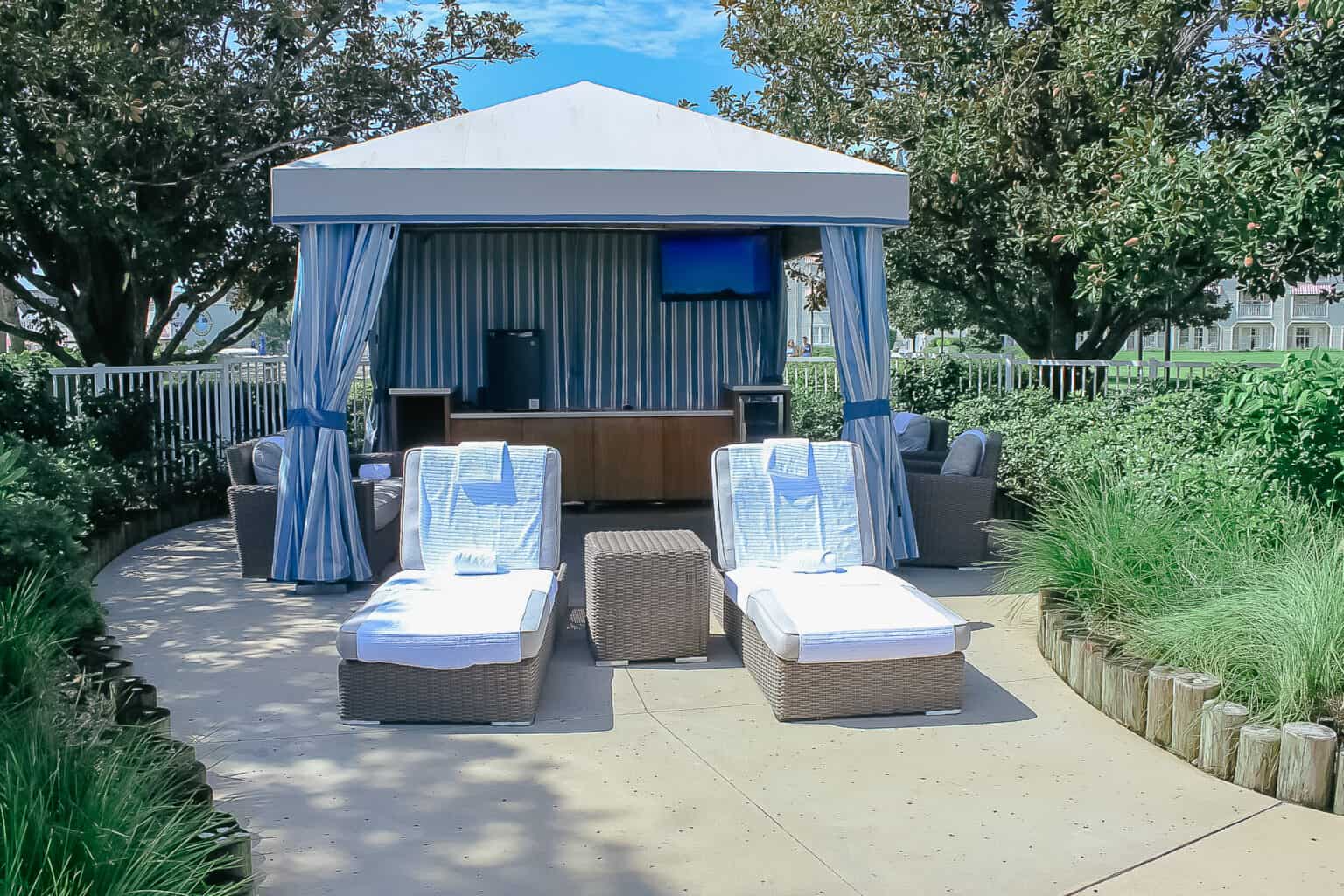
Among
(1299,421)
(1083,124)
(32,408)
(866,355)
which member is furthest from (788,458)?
(1083,124)

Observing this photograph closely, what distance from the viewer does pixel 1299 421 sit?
5852mm

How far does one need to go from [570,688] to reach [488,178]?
3.36m

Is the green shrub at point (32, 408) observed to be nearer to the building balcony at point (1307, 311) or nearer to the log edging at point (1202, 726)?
the log edging at point (1202, 726)

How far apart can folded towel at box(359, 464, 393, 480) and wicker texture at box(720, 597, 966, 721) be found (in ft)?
13.6

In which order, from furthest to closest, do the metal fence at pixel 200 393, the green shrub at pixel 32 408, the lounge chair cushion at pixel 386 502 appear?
the metal fence at pixel 200 393 < the green shrub at pixel 32 408 < the lounge chair cushion at pixel 386 502

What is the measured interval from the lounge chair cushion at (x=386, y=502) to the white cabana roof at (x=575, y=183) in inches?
79.9

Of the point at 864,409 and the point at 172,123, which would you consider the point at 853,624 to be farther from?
the point at 172,123

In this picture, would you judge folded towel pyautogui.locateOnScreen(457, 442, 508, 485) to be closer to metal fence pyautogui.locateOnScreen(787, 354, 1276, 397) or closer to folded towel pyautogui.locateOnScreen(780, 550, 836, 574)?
folded towel pyautogui.locateOnScreen(780, 550, 836, 574)

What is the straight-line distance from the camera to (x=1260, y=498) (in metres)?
6.01

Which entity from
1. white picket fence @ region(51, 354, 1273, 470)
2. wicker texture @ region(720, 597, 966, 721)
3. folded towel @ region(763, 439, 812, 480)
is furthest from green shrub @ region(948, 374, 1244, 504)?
wicker texture @ region(720, 597, 966, 721)

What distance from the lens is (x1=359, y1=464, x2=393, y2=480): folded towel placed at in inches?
329

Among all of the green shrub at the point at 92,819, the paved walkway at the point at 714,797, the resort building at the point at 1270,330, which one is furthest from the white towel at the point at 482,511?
the resort building at the point at 1270,330

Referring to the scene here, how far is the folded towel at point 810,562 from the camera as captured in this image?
19.7 feet

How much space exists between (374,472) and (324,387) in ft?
4.14
